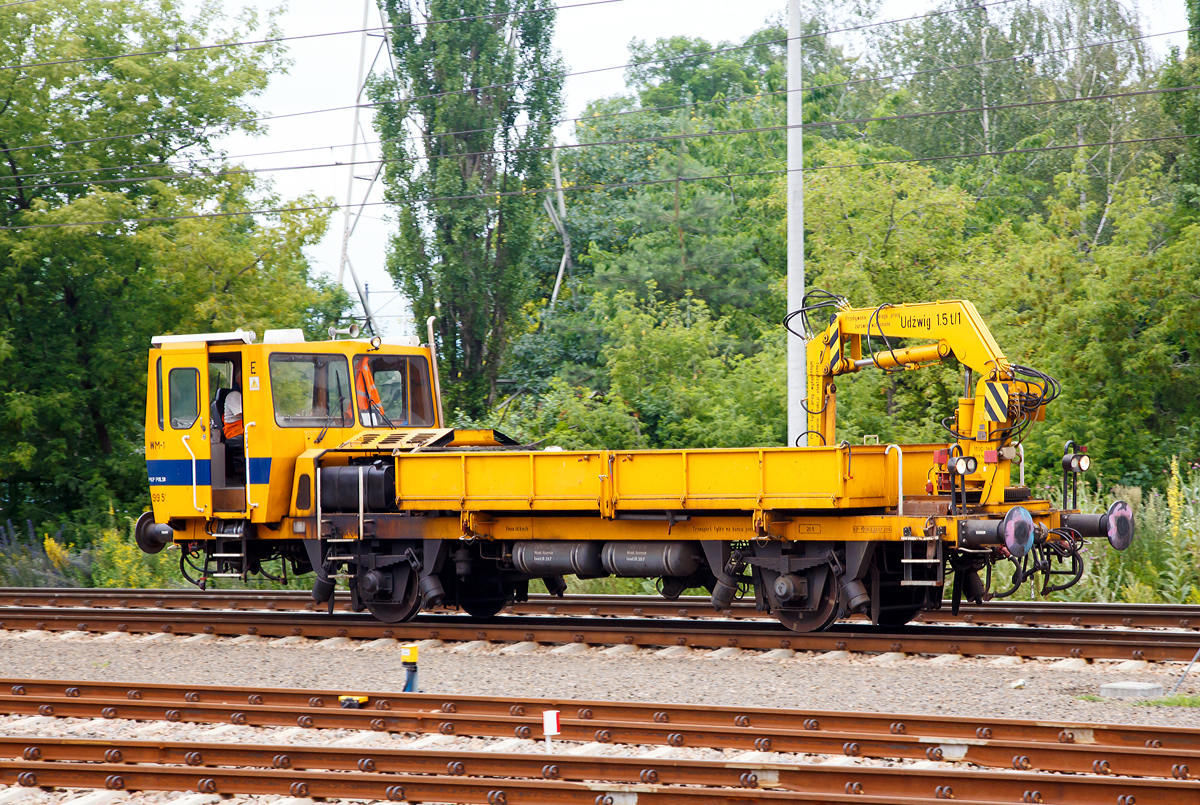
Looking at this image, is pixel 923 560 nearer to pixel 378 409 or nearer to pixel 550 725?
pixel 550 725

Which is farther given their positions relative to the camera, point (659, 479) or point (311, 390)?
point (311, 390)

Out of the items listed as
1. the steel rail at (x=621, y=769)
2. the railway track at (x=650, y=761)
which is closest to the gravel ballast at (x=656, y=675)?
the railway track at (x=650, y=761)

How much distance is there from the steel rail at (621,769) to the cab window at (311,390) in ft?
20.4

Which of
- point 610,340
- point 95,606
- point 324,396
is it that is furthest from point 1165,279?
point 95,606

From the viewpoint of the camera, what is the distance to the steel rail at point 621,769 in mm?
6309

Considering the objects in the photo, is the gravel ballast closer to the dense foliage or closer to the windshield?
the windshield

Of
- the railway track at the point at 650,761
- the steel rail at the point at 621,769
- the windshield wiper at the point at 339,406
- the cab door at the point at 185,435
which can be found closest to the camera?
the steel rail at the point at 621,769

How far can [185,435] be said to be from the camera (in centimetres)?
1397

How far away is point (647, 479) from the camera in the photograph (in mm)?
12062

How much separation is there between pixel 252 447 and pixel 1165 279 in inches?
612

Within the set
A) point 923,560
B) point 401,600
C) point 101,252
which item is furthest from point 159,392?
point 101,252

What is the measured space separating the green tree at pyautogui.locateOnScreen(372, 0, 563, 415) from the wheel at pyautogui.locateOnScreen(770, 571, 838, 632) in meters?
14.8

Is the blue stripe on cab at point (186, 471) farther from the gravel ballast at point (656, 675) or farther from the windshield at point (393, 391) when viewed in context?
the gravel ballast at point (656, 675)

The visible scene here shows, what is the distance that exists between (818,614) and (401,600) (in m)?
4.66
